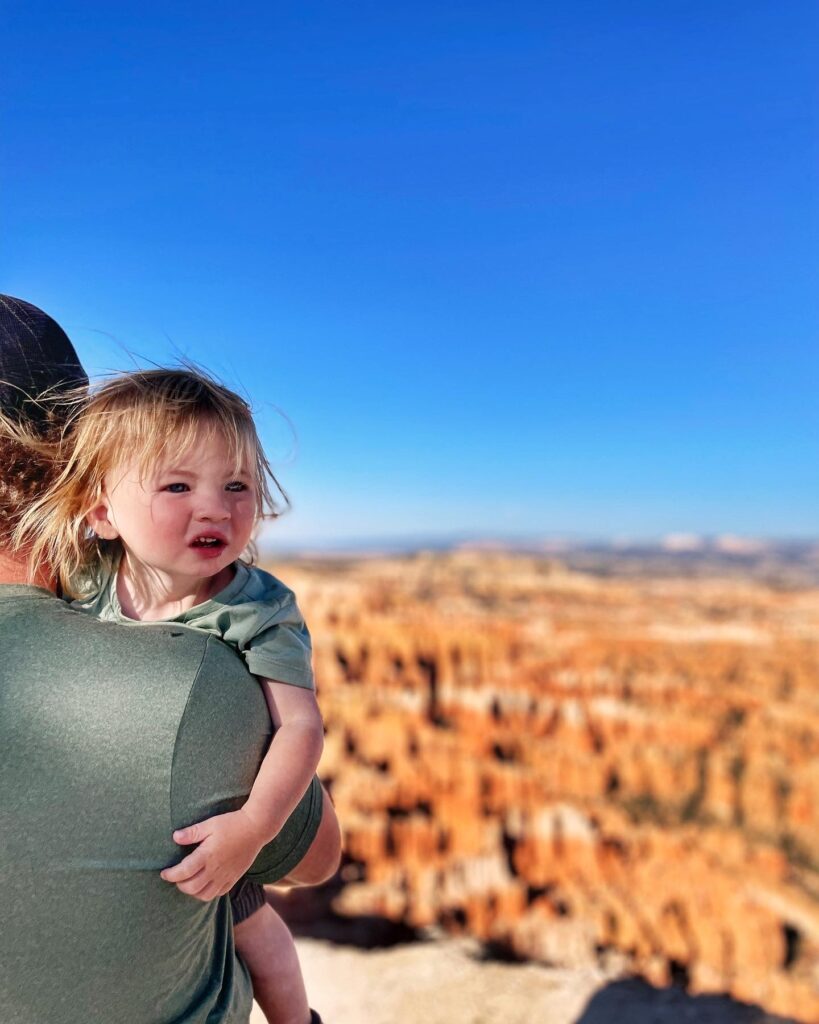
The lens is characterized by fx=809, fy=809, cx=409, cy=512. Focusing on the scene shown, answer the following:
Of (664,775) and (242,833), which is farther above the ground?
(242,833)

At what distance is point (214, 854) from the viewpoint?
1052 millimetres

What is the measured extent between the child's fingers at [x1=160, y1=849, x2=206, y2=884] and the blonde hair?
1.60ft

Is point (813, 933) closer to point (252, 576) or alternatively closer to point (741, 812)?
point (741, 812)

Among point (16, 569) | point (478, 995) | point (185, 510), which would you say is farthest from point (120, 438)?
point (478, 995)

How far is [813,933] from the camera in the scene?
410 inches

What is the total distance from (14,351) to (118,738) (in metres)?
0.65

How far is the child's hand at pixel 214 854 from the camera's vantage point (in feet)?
3.40

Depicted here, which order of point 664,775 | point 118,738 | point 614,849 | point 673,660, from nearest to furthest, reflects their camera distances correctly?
1. point 118,738
2. point 614,849
3. point 664,775
4. point 673,660

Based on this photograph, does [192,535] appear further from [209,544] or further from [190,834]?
[190,834]

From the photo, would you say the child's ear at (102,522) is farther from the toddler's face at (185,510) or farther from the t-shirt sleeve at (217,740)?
the t-shirt sleeve at (217,740)

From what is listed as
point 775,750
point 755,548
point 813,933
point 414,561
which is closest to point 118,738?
point 813,933

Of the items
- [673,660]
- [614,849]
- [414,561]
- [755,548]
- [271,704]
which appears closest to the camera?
[271,704]

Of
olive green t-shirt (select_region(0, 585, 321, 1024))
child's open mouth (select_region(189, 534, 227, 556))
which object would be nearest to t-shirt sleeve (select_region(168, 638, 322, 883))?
olive green t-shirt (select_region(0, 585, 321, 1024))

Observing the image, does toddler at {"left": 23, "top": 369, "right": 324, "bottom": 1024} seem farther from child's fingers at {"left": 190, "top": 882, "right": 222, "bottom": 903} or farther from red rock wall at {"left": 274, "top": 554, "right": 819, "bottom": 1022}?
red rock wall at {"left": 274, "top": 554, "right": 819, "bottom": 1022}
